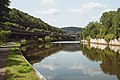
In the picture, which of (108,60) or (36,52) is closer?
(108,60)

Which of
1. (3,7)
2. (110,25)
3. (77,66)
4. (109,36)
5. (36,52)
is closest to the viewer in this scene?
(77,66)

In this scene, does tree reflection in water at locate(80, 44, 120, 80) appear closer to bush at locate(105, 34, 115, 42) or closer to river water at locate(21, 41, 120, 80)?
river water at locate(21, 41, 120, 80)

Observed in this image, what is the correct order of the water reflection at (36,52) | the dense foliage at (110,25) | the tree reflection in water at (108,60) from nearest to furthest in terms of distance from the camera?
the tree reflection in water at (108,60), the water reflection at (36,52), the dense foliage at (110,25)

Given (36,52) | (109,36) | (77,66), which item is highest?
(109,36)

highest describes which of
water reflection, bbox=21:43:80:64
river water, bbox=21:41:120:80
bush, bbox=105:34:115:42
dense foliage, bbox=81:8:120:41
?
dense foliage, bbox=81:8:120:41

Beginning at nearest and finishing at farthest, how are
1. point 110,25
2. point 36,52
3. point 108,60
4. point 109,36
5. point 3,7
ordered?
point 108,60 < point 3,7 < point 36,52 < point 109,36 < point 110,25

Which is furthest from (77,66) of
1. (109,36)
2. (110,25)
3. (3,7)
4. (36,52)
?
(110,25)

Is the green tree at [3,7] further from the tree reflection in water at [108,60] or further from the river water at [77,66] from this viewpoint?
the tree reflection in water at [108,60]

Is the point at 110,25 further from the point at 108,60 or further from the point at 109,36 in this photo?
the point at 108,60

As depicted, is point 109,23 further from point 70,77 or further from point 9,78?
point 9,78

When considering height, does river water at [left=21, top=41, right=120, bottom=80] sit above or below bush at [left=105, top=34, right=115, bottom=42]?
below

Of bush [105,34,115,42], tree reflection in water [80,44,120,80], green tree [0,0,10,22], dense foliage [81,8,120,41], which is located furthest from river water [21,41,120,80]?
bush [105,34,115,42]

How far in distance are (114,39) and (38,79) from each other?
10446cm

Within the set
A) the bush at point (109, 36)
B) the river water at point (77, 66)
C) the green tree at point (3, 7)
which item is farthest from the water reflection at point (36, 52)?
the bush at point (109, 36)
